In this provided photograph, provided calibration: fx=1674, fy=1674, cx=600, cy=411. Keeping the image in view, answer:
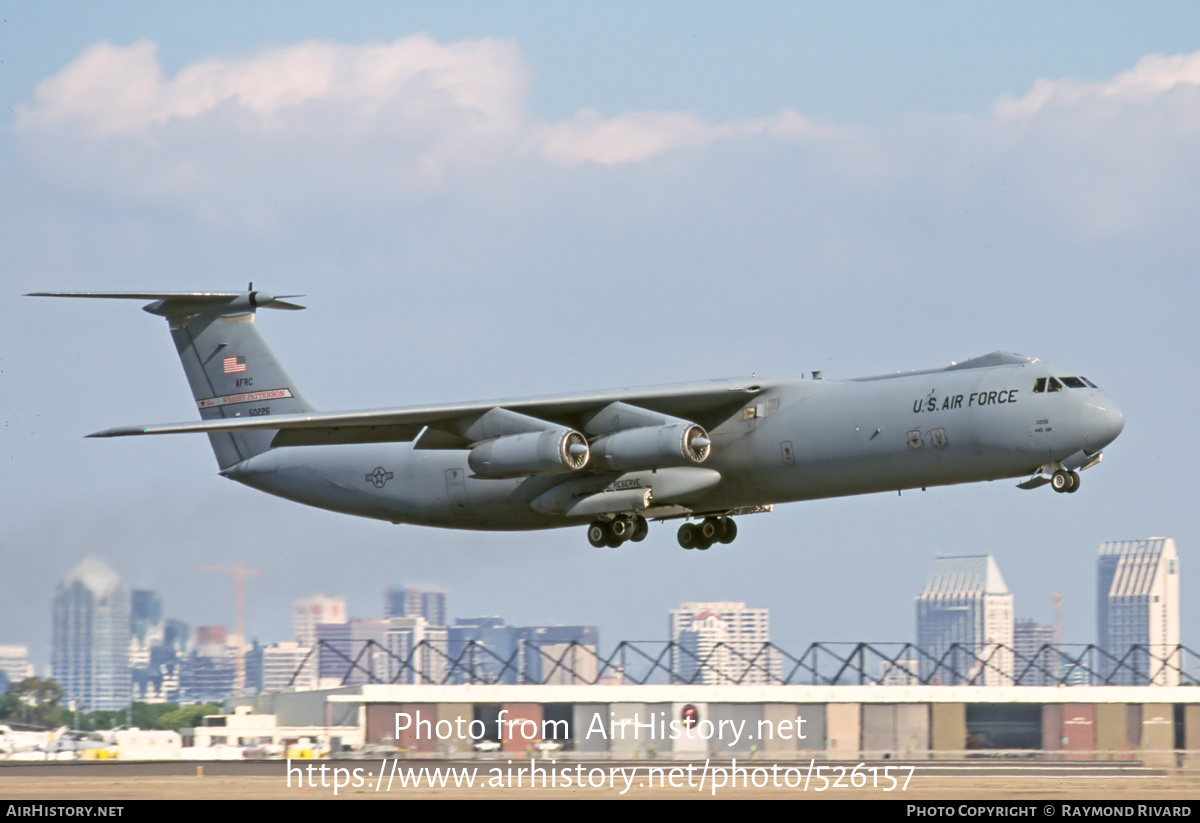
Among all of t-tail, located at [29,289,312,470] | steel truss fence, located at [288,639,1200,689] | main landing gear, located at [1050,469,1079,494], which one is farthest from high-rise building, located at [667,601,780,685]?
main landing gear, located at [1050,469,1079,494]

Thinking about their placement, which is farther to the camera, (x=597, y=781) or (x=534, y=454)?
(x=597, y=781)

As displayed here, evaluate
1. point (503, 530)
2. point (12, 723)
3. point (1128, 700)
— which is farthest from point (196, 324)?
point (1128, 700)

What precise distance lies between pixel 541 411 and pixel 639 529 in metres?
2.46

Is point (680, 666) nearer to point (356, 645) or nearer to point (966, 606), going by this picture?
point (356, 645)

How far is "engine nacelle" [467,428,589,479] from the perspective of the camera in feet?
82.9

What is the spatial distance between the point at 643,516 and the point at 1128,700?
29.4 metres

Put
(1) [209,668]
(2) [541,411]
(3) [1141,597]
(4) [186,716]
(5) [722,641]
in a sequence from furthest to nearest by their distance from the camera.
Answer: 1. (3) [1141,597]
2. (5) [722,641]
3. (4) [186,716]
4. (1) [209,668]
5. (2) [541,411]

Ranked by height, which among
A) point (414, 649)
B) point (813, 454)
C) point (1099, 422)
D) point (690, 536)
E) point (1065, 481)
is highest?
point (1099, 422)

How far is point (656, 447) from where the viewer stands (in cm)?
2505

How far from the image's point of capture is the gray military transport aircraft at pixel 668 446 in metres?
23.5

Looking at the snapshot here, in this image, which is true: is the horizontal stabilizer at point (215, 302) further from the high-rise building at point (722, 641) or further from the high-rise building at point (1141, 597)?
the high-rise building at point (1141, 597)

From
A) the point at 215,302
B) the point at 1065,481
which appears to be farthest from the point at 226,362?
the point at 1065,481

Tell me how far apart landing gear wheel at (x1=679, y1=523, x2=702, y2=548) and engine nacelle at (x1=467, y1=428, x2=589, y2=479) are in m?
3.25

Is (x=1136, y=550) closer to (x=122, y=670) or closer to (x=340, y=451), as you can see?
(x=122, y=670)
